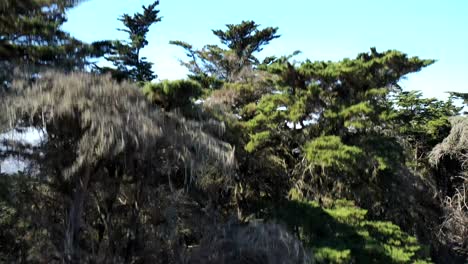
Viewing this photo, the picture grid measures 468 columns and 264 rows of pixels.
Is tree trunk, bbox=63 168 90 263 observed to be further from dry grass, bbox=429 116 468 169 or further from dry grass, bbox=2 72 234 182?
dry grass, bbox=429 116 468 169

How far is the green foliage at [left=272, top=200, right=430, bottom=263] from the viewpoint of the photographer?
14.1 meters

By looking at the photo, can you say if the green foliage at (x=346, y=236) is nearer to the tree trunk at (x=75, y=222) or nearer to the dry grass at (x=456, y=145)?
the tree trunk at (x=75, y=222)

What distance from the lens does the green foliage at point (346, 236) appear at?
46.4 ft

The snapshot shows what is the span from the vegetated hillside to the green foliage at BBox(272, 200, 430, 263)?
0.13 ft

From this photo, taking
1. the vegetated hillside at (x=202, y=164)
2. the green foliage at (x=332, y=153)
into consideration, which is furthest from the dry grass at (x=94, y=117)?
the green foliage at (x=332, y=153)

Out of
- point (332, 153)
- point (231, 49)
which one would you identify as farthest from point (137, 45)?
point (332, 153)

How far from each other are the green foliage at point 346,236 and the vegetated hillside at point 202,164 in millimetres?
39

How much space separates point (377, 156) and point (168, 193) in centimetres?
694

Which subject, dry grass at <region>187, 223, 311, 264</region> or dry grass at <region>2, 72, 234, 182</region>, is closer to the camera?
dry grass at <region>2, 72, 234, 182</region>

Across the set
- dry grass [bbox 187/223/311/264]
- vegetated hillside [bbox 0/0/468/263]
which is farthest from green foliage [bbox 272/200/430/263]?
dry grass [bbox 187/223/311/264]

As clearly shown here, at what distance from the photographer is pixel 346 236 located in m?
14.7

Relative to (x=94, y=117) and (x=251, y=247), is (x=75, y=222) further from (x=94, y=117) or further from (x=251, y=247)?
(x=251, y=247)

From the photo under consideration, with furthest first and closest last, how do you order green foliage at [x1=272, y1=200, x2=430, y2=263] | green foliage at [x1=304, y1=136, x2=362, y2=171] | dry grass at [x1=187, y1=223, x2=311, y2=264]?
green foliage at [x1=304, y1=136, x2=362, y2=171], green foliage at [x1=272, y1=200, x2=430, y2=263], dry grass at [x1=187, y1=223, x2=311, y2=264]

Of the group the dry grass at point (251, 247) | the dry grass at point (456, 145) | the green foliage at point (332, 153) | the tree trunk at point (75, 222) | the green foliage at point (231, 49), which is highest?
the green foliage at point (231, 49)
